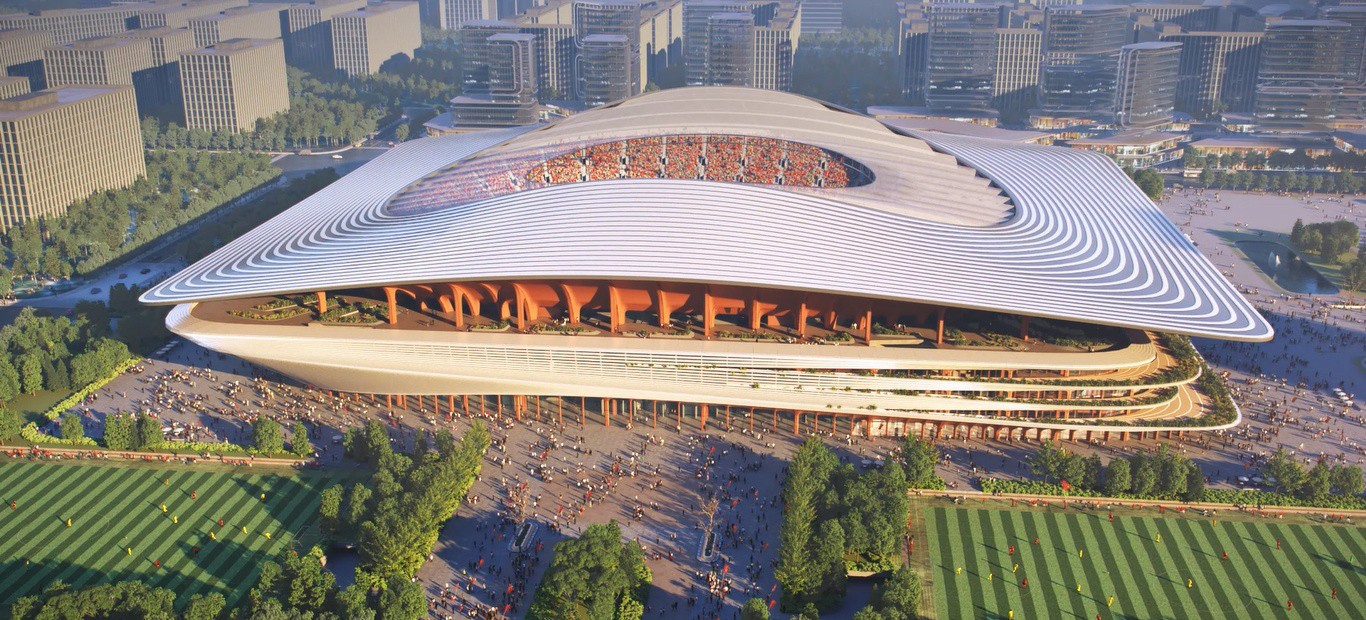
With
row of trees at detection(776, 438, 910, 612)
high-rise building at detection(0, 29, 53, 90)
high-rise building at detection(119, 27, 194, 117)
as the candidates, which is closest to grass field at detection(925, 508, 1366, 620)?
row of trees at detection(776, 438, 910, 612)

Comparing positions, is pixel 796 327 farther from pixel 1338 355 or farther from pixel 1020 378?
pixel 1338 355

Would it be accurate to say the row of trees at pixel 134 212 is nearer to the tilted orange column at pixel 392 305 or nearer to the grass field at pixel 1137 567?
the tilted orange column at pixel 392 305

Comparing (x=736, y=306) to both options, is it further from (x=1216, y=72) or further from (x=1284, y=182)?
(x=1216, y=72)

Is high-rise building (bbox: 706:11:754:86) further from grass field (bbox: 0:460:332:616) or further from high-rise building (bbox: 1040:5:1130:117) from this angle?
grass field (bbox: 0:460:332:616)

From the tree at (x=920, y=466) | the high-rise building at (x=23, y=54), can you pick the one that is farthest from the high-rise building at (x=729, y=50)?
the tree at (x=920, y=466)

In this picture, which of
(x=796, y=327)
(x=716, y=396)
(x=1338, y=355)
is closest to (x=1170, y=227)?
(x=1338, y=355)

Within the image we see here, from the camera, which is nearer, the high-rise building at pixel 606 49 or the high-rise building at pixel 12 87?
the high-rise building at pixel 12 87

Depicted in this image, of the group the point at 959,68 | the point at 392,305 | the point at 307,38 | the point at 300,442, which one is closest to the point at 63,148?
the point at 392,305
